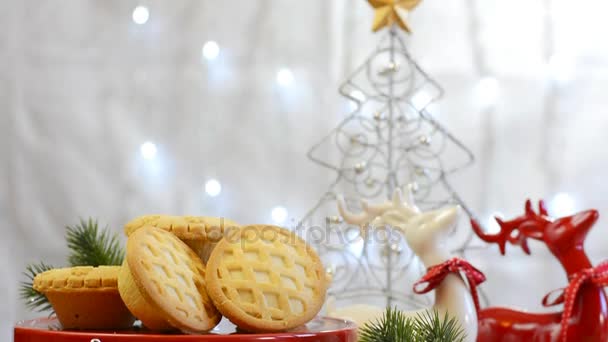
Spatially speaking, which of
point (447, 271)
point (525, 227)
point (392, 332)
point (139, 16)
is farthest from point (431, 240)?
point (139, 16)

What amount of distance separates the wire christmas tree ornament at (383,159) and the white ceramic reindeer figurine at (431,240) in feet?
1.02

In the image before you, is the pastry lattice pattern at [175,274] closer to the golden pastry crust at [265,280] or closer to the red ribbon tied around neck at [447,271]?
the golden pastry crust at [265,280]

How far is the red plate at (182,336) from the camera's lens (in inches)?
19.5

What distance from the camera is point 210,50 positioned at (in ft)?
4.66

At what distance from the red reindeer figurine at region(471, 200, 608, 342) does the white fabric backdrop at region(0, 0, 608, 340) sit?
34cm

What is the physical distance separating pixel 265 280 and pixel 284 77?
889 millimetres

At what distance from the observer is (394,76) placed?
4.75ft

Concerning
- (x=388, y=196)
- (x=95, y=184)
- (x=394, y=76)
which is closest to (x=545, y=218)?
(x=388, y=196)

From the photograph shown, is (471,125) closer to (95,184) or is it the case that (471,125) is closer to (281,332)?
(95,184)

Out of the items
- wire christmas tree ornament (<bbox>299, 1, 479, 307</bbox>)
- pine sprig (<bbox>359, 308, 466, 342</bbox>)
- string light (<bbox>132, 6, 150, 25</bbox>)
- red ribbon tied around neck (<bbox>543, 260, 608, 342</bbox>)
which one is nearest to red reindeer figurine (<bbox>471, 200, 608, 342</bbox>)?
red ribbon tied around neck (<bbox>543, 260, 608, 342</bbox>)

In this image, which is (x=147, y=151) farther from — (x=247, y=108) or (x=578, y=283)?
(x=578, y=283)

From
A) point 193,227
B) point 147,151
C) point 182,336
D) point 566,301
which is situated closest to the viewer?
point 182,336

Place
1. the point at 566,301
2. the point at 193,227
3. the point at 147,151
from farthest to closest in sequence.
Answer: the point at 147,151 → the point at 566,301 → the point at 193,227

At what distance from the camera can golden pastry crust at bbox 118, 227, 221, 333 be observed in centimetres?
53
